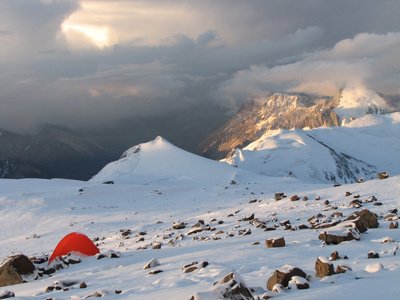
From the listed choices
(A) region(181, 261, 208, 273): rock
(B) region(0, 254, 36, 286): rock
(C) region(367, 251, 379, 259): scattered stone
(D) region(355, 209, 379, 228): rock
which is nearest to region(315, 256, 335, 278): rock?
(C) region(367, 251, 379, 259): scattered stone

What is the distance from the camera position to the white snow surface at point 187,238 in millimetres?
7864

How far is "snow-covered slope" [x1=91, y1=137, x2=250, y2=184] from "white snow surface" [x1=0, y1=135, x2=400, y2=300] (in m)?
22.2

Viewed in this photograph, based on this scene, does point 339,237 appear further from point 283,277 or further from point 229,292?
point 229,292

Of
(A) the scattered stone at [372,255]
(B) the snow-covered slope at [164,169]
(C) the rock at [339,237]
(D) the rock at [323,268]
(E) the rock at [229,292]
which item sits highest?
(B) the snow-covered slope at [164,169]

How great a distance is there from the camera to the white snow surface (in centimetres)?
786

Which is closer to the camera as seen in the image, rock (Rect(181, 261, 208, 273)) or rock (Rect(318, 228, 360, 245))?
rock (Rect(181, 261, 208, 273))

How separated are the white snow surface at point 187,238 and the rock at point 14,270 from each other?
0.42 meters

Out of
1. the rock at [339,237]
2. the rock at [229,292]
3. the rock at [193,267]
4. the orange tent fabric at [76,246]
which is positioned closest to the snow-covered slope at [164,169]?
the orange tent fabric at [76,246]

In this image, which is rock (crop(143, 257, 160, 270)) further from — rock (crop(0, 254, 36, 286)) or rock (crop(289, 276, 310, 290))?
rock (crop(289, 276, 310, 290))

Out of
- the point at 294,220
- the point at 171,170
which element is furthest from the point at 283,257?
the point at 171,170

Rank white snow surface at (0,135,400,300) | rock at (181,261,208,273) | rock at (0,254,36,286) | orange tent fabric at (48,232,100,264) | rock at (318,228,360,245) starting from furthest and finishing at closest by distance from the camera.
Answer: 1. orange tent fabric at (48,232,100,264)
2. rock at (0,254,36,286)
3. rock at (318,228,360,245)
4. rock at (181,261,208,273)
5. white snow surface at (0,135,400,300)

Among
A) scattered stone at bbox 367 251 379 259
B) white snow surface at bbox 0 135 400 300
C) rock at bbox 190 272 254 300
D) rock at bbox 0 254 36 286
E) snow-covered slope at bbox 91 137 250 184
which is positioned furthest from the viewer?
snow-covered slope at bbox 91 137 250 184

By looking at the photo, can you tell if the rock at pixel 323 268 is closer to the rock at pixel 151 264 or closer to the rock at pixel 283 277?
the rock at pixel 283 277

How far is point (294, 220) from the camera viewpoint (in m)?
19.1
